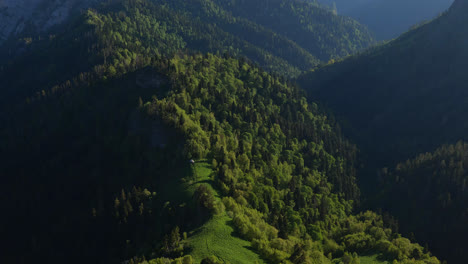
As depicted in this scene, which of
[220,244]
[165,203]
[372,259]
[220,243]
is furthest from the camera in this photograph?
[372,259]

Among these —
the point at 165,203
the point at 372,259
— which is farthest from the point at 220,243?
the point at 372,259

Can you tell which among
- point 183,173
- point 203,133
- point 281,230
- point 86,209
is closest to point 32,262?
point 86,209

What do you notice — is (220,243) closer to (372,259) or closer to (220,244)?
(220,244)

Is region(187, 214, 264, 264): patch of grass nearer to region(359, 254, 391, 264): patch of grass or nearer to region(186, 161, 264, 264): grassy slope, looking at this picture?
region(186, 161, 264, 264): grassy slope

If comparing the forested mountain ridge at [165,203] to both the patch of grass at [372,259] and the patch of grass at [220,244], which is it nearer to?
the patch of grass at [220,244]

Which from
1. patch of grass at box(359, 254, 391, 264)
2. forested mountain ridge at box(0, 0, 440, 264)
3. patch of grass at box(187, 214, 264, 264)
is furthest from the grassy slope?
patch of grass at box(359, 254, 391, 264)

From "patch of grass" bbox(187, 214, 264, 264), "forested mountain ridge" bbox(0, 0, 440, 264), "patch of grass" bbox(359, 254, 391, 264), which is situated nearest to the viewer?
"patch of grass" bbox(187, 214, 264, 264)

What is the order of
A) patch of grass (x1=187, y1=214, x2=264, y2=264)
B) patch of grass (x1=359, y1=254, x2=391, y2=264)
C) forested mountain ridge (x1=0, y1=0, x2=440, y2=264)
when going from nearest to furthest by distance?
1. patch of grass (x1=187, y1=214, x2=264, y2=264)
2. forested mountain ridge (x1=0, y1=0, x2=440, y2=264)
3. patch of grass (x1=359, y1=254, x2=391, y2=264)

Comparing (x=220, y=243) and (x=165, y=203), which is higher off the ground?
(x=220, y=243)

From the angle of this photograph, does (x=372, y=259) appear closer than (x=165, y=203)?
No
